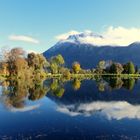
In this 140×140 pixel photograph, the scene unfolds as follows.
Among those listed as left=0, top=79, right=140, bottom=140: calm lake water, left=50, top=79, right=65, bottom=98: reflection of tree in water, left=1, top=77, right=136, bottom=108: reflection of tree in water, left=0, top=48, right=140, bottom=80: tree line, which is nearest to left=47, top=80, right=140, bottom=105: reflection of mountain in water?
left=50, top=79, right=65, bottom=98: reflection of tree in water

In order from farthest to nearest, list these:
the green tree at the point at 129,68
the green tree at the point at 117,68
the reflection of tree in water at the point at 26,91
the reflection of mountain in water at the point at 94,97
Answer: the green tree at the point at 129,68 → the green tree at the point at 117,68 → the reflection of mountain in water at the point at 94,97 → the reflection of tree in water at the point at 26,91

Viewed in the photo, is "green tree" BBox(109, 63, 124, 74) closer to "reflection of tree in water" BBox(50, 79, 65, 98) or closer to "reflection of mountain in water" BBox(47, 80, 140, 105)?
"reflection of tree in water" BBox(50, 79, 65, 98)

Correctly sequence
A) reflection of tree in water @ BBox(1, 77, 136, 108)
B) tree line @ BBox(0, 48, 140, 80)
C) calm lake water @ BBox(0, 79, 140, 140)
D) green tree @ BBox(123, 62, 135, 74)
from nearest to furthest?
1. calm lake water @ BBox(0, 79, 140, 140)
2. reflection of tree in water @ BBox(1, 77, 136, 108)
3. tree line @ BBox(0, 48, 140, 80)
4. green tree @ BBox(123, 62, 135, 74)

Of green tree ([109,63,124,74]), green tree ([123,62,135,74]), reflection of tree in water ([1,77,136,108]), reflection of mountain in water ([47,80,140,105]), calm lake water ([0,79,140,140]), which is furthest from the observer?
green tree ([123,62,135,74])

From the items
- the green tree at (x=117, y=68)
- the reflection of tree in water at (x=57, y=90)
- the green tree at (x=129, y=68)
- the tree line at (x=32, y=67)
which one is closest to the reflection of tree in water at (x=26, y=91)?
the reflection of tree in water at (x=57, y=90)

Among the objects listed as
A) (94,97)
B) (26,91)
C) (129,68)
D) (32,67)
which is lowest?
(94,97)

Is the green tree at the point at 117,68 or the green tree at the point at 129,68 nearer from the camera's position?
the green tree at the point at 117,68

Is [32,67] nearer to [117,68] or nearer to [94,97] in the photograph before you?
[117,68]

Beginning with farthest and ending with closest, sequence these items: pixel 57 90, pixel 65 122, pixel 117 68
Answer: pixel 117 68 < pixel 57 90 < pixel 65 122

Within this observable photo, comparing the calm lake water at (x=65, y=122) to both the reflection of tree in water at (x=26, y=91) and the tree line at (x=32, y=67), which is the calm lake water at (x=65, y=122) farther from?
the tree line at (x=32, y=67)

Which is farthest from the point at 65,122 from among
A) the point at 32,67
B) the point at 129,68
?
the point at 129,68

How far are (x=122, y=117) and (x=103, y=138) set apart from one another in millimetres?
11387

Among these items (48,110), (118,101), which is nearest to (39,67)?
(118,101)

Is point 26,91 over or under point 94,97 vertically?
over
